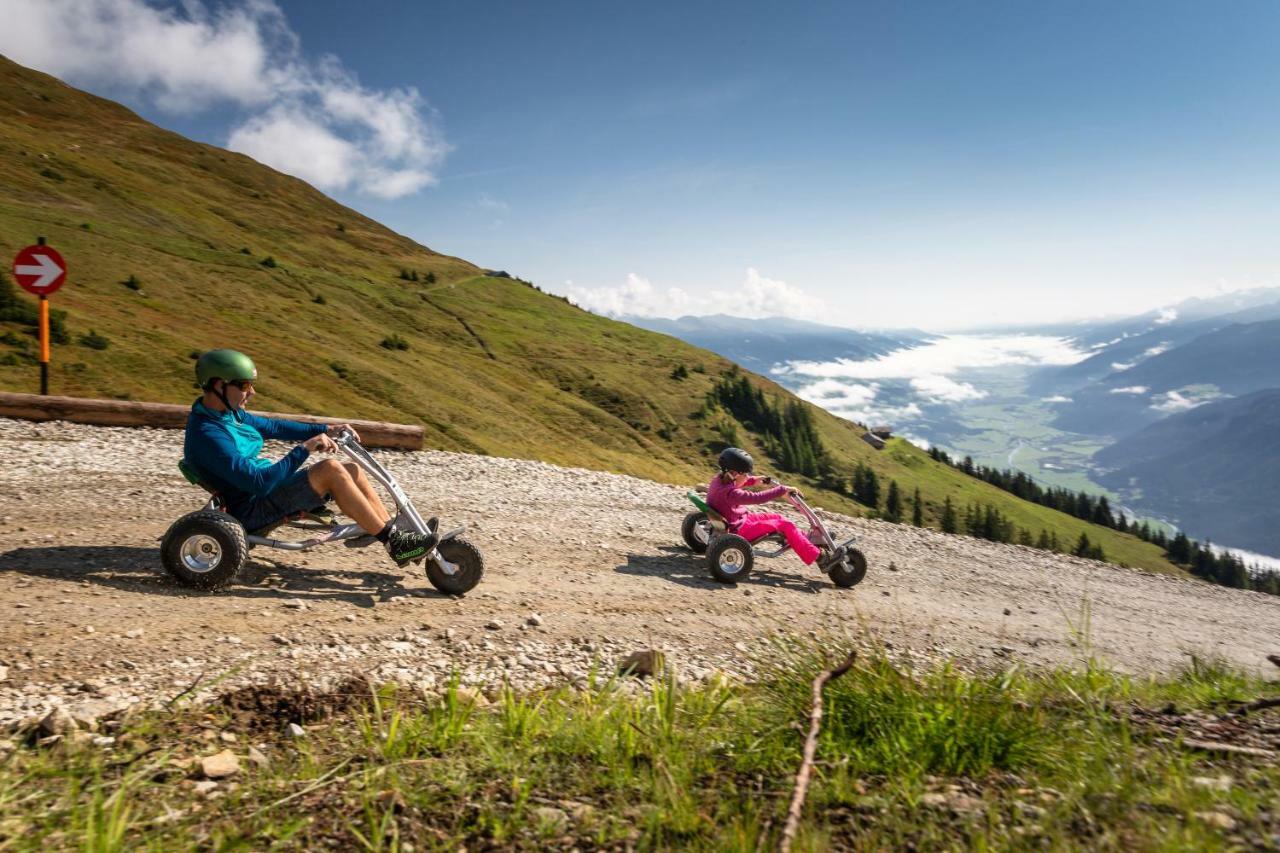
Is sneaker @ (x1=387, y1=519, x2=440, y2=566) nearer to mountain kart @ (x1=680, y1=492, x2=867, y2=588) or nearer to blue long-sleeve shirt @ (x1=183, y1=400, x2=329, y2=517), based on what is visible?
blue long-sleeve shirt @ (x1=183, y1=400, x2=329, y2=517)

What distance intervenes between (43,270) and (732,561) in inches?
650

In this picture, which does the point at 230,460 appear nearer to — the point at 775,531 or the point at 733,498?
the point at 733,498

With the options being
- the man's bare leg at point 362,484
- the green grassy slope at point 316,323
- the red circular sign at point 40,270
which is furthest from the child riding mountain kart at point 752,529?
the green grassy slope at point 316,323

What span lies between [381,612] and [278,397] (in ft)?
102

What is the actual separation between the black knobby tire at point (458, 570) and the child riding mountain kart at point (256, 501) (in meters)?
0.01

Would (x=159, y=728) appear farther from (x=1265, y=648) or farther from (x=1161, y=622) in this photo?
(x=1265, y=648)

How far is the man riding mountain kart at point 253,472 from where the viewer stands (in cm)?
675

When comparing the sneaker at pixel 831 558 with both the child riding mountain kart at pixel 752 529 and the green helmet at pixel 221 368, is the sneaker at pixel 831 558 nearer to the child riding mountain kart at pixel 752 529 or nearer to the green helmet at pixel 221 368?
the child riding mountain kart at pixel 752 529

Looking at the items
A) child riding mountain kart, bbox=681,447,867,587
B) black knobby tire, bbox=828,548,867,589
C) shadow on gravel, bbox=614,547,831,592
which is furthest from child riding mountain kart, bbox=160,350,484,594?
black knobby tire, bbox=828,548,867,589

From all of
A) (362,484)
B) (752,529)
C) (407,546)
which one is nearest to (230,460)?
(362,484)

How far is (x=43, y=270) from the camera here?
14453 mm

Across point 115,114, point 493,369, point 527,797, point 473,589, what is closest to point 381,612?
point 473,589

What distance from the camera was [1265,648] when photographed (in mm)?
12383

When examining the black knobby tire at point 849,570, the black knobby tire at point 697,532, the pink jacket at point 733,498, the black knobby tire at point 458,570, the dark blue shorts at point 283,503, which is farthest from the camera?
the black knobby tire at point 697,532
